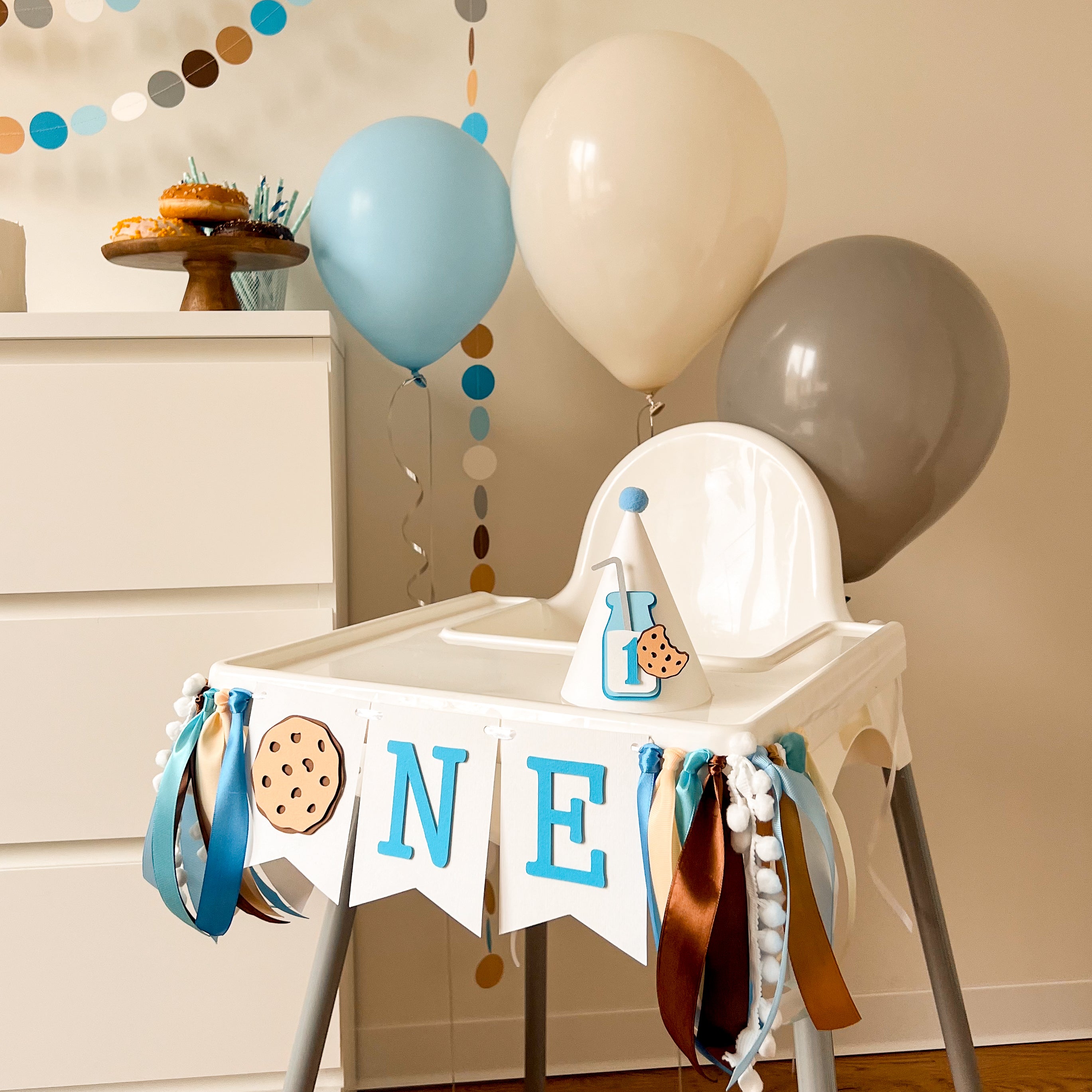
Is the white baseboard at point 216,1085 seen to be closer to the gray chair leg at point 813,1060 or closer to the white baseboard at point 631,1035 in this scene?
the white baseboard at point 631,1035

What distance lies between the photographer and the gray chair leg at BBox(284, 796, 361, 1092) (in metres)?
0.94

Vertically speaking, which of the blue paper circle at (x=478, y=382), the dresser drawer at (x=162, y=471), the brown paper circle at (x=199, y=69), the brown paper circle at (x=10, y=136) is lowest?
the dresser drawer at (x=162, y=471)

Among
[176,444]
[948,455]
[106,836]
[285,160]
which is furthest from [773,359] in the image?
[106,836]

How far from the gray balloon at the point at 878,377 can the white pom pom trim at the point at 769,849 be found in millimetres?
589

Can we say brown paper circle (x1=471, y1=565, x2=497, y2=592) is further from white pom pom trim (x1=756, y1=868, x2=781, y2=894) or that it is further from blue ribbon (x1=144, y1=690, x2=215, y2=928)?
white pom pom trim (x1=756, y1=868, x2=781, y2=894)

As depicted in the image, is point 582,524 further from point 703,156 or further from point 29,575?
point 29,575

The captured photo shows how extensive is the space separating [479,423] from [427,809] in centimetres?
89

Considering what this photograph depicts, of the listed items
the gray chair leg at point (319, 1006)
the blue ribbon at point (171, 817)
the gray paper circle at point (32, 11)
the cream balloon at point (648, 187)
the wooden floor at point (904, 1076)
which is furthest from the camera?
the wooden floor at point (904, 1076)

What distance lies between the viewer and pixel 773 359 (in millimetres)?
1140

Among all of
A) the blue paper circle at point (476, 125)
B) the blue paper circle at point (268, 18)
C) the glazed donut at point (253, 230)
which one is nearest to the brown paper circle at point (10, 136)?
the blue paper circle at point (268, 18)

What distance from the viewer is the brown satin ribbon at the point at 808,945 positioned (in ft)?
2.10

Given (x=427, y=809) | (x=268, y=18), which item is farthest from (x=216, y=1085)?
(x=268, y=18)

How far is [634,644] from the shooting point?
718 millimetres

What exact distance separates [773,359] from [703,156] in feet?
0.76
